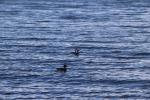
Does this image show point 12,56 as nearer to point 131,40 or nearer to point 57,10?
point 131,40

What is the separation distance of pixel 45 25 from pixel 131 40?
2308 centimetres

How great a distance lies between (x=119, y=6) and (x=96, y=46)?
59594 mm

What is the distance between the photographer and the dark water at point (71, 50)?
7388 cm

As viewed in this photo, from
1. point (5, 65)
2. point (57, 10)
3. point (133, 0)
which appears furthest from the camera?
point (133, 0)

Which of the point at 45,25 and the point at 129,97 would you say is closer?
the point at 129,97

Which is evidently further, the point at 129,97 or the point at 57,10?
the point at 57,10

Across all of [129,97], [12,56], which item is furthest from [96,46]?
[129,97]

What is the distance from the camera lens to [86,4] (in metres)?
162

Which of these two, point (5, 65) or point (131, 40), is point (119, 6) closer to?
point (131, 40)

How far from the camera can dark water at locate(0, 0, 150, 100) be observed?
7388 cm

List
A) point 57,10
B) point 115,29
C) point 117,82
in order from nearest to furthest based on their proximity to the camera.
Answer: point 117,82
point 115,29
point 57,10

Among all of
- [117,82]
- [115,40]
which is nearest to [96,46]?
[115,40]

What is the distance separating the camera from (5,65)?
281ft

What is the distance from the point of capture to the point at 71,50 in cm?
9638
